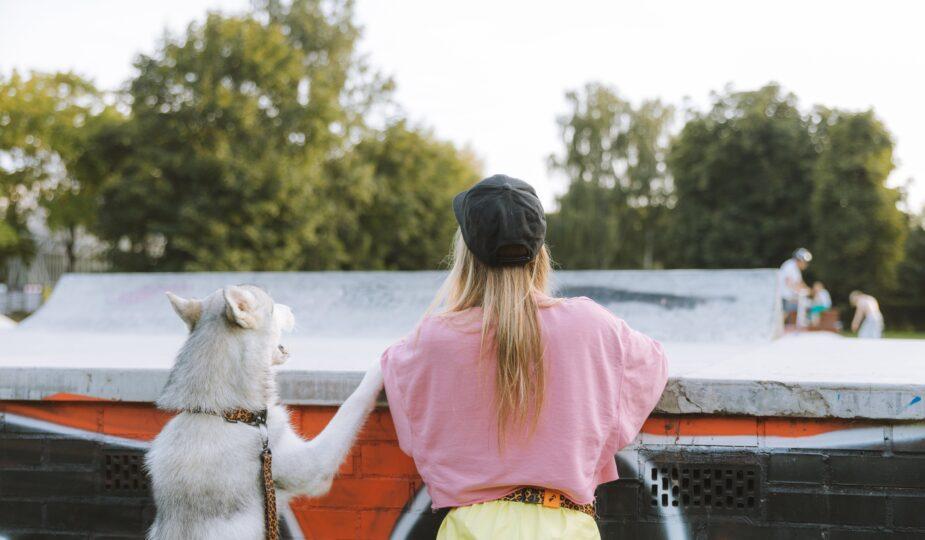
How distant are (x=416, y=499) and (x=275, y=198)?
94.6 ft

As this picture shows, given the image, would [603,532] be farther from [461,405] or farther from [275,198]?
[275,198]

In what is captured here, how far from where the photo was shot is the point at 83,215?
109 feet

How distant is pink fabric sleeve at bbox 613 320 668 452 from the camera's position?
2.55 meters

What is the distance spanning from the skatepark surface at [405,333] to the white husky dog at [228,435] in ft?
1.70

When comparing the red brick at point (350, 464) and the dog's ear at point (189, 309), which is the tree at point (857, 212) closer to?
the red brick at point (350, 464)

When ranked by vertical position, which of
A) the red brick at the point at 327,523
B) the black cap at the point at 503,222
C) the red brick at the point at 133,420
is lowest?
the red brick at the point at 327,523

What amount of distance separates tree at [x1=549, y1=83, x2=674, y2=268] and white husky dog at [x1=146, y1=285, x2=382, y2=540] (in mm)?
46186

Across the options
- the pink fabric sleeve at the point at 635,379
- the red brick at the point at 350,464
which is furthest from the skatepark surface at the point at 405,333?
the pink fabric sleeve at the point at 635,379

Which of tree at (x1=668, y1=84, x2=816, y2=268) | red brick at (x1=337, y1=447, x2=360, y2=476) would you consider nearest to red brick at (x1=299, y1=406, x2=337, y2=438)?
red brick at (x1=337, y1=447, x2=360, y2=476)

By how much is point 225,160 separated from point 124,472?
27.5 metres

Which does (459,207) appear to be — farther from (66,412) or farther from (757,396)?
(66,412)

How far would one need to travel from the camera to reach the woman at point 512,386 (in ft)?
7.82

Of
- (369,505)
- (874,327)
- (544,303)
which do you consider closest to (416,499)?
(369,505)

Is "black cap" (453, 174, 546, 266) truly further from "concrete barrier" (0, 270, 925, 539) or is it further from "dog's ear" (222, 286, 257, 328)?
"concrete barrier" (0, 270, 925, 539)
